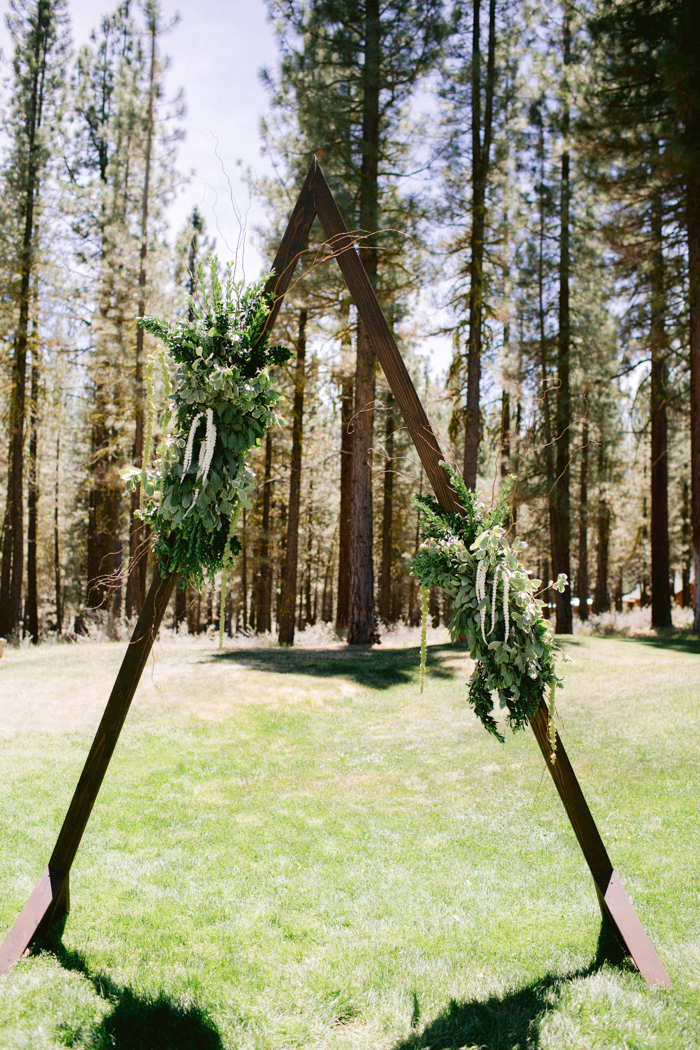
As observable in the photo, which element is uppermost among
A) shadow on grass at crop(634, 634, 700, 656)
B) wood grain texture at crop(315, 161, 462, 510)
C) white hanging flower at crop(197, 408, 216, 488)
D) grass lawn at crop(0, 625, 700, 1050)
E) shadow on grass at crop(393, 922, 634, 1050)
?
wood grain texture at crop(315, 161, 462, 510)

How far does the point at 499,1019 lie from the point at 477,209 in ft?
42.6

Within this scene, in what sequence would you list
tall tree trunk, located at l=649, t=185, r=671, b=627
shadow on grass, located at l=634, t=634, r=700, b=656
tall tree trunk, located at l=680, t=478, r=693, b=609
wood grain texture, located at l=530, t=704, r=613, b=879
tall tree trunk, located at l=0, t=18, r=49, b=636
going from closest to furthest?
wood grain texture, located at l=530, t=704, r=613, b=879 < shadow on grass, located at l=634, t=634, r=700, b=656 < tall tree trunk, located at l=649, t=185, r=671, b=627 < tall tree trunk, located at l=0, t=18, r=49, b=636 < tall tree trunk, located at l=680, t=478, r=693, b=609

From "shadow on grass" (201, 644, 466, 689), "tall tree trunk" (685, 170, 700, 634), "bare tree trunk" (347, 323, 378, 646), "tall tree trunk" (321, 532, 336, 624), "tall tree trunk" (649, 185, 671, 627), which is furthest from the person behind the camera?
"tall tree trunk" (321, 532, 336, 624)

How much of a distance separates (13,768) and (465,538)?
4812 millimetres

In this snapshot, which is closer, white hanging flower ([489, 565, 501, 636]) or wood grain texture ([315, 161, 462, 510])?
white hanging flower ([489, 565, 501, 636])

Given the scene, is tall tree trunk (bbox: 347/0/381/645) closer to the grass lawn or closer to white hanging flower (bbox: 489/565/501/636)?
the grass lawn

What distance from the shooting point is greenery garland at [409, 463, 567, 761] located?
3.13m

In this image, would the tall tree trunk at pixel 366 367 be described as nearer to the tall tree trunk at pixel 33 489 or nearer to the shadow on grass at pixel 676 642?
the shadow on grass at pixel 676 642

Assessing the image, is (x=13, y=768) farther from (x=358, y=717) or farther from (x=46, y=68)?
(x=46, y=68)

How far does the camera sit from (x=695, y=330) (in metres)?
12.2

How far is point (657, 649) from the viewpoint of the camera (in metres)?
11.3

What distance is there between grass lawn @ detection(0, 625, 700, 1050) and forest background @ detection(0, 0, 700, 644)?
11.8ft

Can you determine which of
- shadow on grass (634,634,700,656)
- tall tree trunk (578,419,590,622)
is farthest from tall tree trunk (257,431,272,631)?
shadow on grass (634,634,700,656)

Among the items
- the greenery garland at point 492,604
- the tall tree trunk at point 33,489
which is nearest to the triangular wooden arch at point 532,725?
the greenery garland at point 492,604
